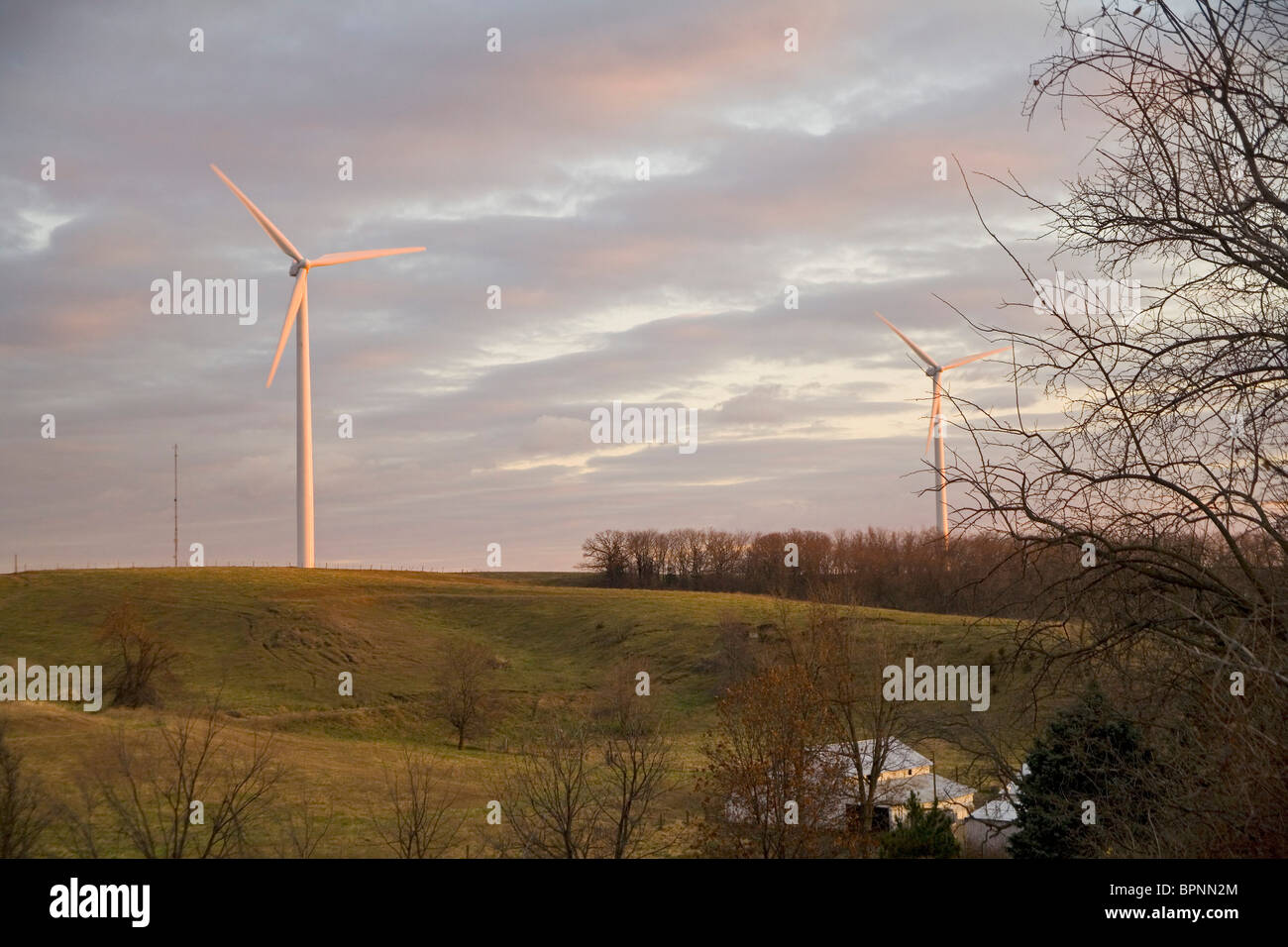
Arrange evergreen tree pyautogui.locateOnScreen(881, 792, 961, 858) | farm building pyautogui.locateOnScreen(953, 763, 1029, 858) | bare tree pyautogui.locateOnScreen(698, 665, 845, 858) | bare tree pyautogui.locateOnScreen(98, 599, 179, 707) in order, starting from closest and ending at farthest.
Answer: evergreen tree pyautogui.locateOnScreen(881, 792, 961, 858) < bare tree pyautogui.locateOnScreen(698, 665, 845, 858) < farm building pyautogui.locateOnScreen(953, 763, 1029, 858) < bare tree pyautogui.locateOnScreen(98, 599, 179, 707)

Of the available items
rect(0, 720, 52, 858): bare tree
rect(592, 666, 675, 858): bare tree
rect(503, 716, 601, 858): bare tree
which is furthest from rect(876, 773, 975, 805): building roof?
rect(0, 720, 52, 858): bare tree

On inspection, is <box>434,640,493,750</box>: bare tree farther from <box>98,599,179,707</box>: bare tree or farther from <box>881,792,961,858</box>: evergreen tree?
<box>881,792,961,858</box>: evergreen tree

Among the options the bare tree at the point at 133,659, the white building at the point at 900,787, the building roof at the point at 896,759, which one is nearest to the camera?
the white building at the point at 900,787

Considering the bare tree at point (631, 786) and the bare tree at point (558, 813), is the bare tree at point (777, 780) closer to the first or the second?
the bare tree at point (631, 786)

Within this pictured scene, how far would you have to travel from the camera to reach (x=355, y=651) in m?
75.2

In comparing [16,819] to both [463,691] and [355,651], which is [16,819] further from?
[355,651]

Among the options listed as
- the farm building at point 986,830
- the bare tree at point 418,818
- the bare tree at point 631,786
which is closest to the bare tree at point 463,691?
the bare tree at point 631,786

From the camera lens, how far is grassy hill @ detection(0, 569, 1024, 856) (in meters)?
44.5

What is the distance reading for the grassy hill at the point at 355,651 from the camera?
44469mm

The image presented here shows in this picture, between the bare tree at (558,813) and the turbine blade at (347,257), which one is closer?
the bare tree at (558,813)
